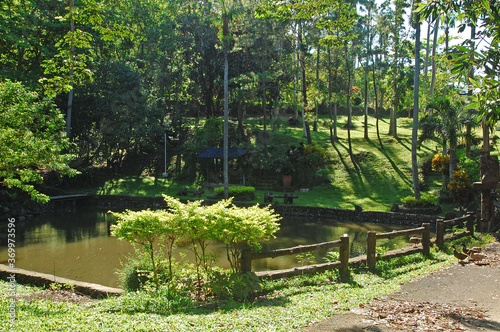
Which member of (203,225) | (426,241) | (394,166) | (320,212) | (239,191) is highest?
(203,225)

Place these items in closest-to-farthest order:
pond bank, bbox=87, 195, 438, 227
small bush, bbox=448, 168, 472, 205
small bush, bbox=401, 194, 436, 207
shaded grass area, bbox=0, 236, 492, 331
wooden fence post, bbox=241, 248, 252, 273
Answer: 1. shaded grass area, bbox=0, 236, 492, 331
2. wooden fence post, bbox=241, 248, 252, 273
3. small bush, bbox=448, 168, 472, 205
4. pond bank, bbox=87, 195, 438, 227
5. small bush, bbox=401, 194, 436, 207

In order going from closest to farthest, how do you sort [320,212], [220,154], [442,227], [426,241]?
1. [426,241]
2. [442,227]
3. [320,212]
4. [220,154]

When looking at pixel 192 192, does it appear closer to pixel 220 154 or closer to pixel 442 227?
pixel 220 154

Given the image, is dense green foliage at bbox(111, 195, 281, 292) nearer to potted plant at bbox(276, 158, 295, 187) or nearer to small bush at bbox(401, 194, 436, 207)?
small bush at bbox(401, 194, 436, 207)

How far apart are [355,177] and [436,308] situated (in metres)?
21.7

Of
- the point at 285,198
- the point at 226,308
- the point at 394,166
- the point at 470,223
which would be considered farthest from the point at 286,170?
the point at 226,308

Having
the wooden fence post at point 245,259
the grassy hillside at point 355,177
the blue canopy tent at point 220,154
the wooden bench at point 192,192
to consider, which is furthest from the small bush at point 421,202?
the wooden fence post at point 245,259

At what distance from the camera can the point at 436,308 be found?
20.9ft

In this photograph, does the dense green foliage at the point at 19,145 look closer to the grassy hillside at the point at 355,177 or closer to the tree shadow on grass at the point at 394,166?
the grassy hillside at the point at 355,177

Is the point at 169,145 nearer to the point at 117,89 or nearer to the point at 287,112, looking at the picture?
the point at 117,89

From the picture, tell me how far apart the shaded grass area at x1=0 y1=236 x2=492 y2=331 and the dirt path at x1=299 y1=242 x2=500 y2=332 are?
10.6 inches

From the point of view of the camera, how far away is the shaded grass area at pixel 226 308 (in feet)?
17.3

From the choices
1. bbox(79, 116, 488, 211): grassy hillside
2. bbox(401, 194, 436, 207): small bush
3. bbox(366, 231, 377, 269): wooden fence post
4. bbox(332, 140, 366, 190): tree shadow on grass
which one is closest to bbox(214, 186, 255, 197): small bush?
bbox(79, 116, 488, 211): grassy hillside

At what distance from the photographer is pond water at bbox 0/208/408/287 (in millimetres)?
11703
